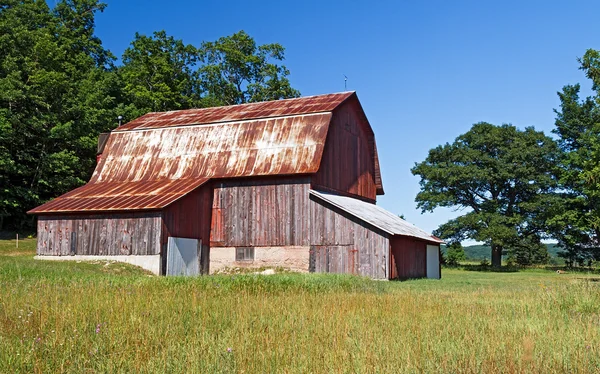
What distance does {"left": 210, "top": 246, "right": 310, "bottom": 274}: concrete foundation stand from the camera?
3322 centimetres

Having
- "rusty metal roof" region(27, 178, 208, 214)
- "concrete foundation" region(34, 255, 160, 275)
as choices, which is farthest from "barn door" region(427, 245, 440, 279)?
"concrete foundation" region(34, 255, 160, 275)

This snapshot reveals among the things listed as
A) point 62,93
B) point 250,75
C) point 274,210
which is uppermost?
point 250,75

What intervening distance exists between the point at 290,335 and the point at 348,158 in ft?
96.9

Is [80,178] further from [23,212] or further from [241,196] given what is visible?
[241,196]

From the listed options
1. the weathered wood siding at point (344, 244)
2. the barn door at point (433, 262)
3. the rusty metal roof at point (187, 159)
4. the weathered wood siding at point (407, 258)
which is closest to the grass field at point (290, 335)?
the weathered wood siding at point (344, 244)

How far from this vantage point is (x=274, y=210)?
113ft

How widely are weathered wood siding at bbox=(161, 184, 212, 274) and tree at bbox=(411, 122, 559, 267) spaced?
28041 millimetres

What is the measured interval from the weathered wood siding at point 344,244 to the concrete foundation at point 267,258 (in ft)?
2.24

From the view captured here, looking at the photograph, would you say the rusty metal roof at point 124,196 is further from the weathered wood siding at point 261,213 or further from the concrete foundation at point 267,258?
the concrete foundation at point 267,258

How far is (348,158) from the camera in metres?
38.8

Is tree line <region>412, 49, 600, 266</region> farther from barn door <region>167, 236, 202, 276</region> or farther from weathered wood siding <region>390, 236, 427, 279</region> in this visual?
barn door <region>167, 236, 202, 276</region>

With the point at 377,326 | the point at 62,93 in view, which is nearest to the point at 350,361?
the point at 377,326

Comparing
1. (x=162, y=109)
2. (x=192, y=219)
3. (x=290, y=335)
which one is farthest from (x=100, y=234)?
(x=162, y=109)

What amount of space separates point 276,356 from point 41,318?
460 centimetres
